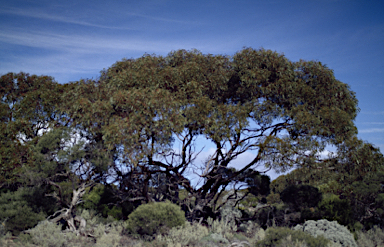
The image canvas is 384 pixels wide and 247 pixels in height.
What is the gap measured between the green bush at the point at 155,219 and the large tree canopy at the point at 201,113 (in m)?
2.16

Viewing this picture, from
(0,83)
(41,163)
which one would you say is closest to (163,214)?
(41,163)

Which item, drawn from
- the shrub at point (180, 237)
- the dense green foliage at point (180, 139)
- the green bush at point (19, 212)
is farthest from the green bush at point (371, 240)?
the green bush at point (19, 212)

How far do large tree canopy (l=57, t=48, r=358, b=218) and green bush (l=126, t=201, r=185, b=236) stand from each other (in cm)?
216

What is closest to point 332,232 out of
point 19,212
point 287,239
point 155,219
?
point 287,239

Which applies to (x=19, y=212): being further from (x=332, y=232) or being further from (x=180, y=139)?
(x=332, y=232)

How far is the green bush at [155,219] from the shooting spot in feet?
38.2

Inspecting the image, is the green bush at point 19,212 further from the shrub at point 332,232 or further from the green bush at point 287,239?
the shrub at point 332,232

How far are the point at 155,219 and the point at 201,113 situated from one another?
534cm

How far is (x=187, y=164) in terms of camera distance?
16.7m

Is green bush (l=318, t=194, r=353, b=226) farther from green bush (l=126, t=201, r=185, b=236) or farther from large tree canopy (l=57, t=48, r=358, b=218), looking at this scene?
green bush (l=126, t=201, r=185, b=236)

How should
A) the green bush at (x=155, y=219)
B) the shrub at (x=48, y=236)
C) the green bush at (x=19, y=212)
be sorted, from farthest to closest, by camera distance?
1. the green bush at (x=19, y=212)
2. the green bush at (x=155, y=219)
3. the shrub at (x=48, y=236)

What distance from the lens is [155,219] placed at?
11.6 meters

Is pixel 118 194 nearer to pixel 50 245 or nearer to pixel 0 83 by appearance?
pixel 50 245

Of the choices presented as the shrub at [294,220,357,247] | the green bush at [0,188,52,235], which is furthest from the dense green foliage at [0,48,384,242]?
the shrub at [294,220,357,247]
